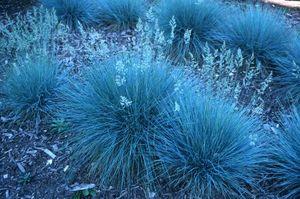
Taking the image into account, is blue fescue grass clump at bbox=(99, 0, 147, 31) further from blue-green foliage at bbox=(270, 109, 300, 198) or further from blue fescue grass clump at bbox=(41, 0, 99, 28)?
blue-green foliage at bbox=(270, 109, 300, 198)

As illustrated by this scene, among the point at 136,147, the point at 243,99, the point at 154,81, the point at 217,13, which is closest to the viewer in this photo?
the point at 136,147

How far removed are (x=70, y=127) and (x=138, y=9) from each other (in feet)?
8.44

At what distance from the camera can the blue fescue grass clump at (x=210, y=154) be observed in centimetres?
267

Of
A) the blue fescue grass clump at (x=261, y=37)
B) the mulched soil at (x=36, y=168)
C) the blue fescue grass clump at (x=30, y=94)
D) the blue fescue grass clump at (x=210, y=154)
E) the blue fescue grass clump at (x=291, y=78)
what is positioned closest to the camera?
the blue fescue grass clump at (x=210, y=154)

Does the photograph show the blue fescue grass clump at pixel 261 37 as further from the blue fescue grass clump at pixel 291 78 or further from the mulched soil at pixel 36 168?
the mulched soil at pixel 36 168

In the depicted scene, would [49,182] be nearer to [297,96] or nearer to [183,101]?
[183,101]

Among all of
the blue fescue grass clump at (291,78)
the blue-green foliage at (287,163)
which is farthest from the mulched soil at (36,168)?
the blue fescue grass clump at (291,78)

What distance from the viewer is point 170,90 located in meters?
3.18

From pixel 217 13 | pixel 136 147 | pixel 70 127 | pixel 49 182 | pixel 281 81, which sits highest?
pixel 217 13

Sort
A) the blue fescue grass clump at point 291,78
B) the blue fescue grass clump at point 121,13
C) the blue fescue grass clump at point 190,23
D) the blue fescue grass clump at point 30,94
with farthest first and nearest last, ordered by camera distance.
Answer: the blue fescue grass clump at point 121,13, the blue fescue grass clump at point 190,23, the blue fescue grass clump at point 291,78, the blue fescue grass clump at point 30,94

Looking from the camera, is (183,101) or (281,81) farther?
(281,81)

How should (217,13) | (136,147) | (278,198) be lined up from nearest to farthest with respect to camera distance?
(278,198) → (136,147) → (217,13)

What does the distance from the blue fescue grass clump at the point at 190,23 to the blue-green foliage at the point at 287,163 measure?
1.85 m

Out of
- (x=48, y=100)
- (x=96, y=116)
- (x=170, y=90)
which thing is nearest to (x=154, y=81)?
(x=170, y=90)
